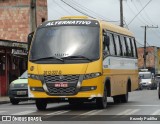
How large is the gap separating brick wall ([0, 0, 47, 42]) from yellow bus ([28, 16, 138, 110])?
29170mm

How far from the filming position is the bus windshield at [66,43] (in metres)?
19.2

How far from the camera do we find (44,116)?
57.0ft

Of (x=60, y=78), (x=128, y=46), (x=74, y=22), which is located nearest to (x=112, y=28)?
(x=74, y=22)

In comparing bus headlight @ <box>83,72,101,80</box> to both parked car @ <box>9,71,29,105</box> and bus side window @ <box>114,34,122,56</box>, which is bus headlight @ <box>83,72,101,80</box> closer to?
bus side window @ <box>114,34,122,56</box>

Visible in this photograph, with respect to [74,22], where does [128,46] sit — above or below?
below

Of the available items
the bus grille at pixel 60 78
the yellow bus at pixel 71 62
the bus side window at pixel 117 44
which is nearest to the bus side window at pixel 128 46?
the bus side window at pixel 117 44

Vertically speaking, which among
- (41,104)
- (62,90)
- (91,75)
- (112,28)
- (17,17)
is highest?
(17,17)

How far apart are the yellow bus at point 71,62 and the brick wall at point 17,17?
95.7ft

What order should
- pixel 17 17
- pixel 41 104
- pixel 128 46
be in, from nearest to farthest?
pixel 41 104
pixel 128 46
pixel 17 17

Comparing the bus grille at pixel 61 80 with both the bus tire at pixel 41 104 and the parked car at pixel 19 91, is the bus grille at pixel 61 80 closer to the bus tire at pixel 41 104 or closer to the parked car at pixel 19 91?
the bus tire at pixel 41 104

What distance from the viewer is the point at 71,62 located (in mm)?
18953

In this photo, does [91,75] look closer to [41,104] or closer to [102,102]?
[102,102]

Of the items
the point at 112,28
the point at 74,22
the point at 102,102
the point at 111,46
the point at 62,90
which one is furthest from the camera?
the point at 112,28

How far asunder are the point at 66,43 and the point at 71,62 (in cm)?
79
